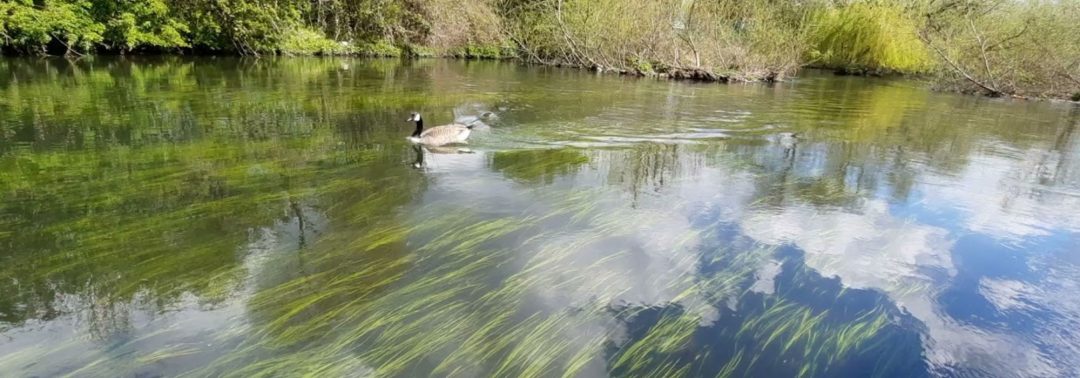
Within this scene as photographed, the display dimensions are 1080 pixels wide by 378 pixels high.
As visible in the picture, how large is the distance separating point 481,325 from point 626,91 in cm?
1260

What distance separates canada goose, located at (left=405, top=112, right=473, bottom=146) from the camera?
7277 millimetres

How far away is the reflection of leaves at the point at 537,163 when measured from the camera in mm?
6262

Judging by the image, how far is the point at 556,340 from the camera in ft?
10.2

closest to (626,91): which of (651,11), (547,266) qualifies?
(651,11)

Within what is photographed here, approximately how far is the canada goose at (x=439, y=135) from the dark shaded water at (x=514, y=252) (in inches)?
9.0

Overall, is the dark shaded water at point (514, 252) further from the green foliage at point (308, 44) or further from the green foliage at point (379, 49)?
the green foliage at point (379, 49)

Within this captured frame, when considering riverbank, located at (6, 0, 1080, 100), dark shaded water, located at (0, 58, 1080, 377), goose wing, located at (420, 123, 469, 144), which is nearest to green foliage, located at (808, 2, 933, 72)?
riverbank, located at (6, 0, 1080, 100)

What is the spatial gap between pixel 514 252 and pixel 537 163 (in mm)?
2788

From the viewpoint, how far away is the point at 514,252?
4.16 metres

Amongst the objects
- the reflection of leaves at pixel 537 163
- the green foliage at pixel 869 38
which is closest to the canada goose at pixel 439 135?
the reflection of leaves at pixel 537 163

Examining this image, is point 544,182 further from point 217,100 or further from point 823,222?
point 217,100

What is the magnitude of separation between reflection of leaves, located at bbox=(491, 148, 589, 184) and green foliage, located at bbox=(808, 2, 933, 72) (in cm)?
2252

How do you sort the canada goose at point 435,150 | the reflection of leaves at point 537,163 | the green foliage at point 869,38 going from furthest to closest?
the green foliage at point 869,38 < the canada goose at point 435,150 < the reflection of leaves at point 537,163

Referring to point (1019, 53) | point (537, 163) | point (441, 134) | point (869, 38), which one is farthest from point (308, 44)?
point (869, 38)
